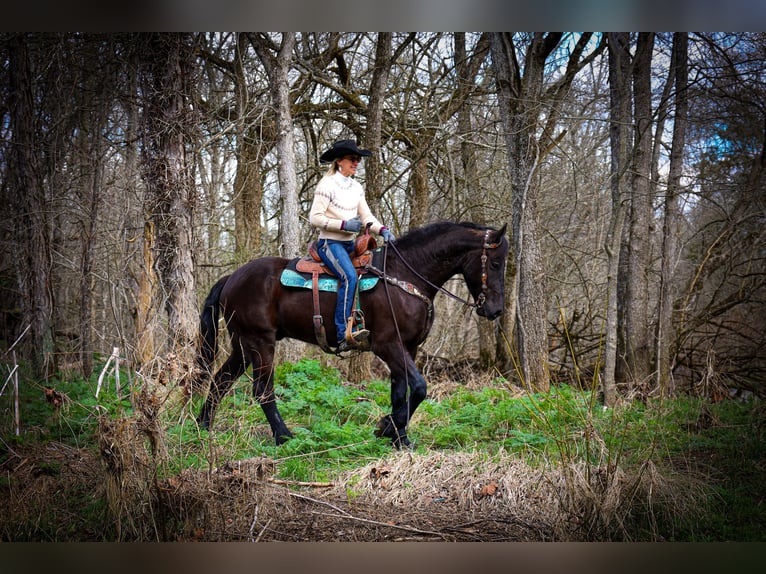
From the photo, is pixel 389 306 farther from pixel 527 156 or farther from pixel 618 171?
pixel 618 171

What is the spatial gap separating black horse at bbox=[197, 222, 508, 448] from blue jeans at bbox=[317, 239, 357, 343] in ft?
0.36

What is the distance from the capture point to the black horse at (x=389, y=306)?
460 cm

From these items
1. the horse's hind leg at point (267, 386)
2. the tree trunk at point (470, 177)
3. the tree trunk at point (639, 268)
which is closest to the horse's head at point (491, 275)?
the horse's hind leg at point (267, 386)

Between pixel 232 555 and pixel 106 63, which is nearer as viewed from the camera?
pixel 232 555

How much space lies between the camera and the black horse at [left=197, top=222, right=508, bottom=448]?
4598mm

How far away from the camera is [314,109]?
7164 mm

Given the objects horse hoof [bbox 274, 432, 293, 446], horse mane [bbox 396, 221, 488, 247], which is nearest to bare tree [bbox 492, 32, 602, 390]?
horse mane [bbox 396, 221, 488, 247]

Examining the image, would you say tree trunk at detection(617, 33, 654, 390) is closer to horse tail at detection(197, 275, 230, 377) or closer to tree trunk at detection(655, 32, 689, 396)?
tree trunk at detection(655, 32, 689, 396)

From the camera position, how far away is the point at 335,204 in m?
4.59

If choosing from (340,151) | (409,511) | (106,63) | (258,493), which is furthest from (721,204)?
(106,63)

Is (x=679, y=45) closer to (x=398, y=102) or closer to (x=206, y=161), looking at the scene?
(x=398, y=102)

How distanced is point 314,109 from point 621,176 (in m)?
3.65

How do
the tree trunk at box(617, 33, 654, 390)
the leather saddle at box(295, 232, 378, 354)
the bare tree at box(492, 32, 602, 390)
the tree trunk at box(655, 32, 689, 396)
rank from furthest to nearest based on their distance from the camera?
the tree trunk at box(617, 33, 654, 390) → the bare tree at box(492, 32, 602, 390) → the tree trunk at box(655, 32, 689, 396) → the leather saddle at box(295, 232, 378, 354)

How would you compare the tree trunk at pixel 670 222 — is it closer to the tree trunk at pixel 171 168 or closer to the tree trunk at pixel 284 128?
the tree trunk at pixel 284 128
